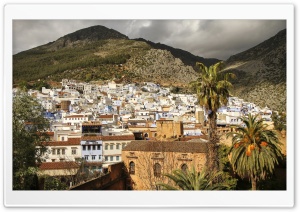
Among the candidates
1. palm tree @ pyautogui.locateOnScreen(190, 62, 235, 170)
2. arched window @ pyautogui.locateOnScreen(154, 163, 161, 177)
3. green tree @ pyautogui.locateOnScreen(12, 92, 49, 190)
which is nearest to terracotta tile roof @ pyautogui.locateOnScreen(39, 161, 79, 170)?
green tree @ pyautogui.locateOnScreen(12, 92, 49, 190)

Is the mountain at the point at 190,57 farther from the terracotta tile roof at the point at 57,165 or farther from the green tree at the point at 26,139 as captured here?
the terracotta tile roof at the point at 57,165

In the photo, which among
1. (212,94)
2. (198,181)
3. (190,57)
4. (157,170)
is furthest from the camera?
(190,57)

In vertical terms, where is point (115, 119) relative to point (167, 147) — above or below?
above

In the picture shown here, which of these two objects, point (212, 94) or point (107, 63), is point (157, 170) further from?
point (107, 63)

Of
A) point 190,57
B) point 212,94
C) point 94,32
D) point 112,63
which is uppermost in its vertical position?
point 112,63

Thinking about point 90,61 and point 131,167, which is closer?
point 131,167

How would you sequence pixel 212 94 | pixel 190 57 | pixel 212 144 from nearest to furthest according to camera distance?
pixel 212 144 < pixel 212 94 < pixel 190 57

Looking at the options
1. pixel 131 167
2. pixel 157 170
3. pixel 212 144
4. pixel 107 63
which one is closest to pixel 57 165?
pixel 131 167
